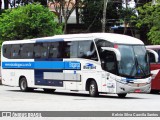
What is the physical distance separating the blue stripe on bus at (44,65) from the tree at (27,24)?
42.9 feet

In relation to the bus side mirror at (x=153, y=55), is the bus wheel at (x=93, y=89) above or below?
below

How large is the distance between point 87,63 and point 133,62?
2.49 meters

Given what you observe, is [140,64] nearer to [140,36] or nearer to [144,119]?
[144,119]

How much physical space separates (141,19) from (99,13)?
12.6 metres

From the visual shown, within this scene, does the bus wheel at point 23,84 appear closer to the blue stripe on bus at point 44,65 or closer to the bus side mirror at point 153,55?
the blue stripe on bus at point 44,65

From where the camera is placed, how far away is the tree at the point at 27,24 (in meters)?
46.7

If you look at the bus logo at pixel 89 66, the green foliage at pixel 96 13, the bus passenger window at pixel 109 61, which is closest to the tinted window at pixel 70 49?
the bus logo at pixel 89 66

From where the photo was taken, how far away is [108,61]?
26.0 m

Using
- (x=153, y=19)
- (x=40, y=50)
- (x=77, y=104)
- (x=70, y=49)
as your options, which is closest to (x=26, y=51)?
(x=40, y=50)

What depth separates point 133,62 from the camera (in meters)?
26.0

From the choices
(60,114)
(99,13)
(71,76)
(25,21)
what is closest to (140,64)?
(71,76)

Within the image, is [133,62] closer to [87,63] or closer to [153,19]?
[87,63]

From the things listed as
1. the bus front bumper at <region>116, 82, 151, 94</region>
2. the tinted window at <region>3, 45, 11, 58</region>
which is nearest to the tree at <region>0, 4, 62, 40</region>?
the tinted window at <region>3, 45, 11, 58</region>

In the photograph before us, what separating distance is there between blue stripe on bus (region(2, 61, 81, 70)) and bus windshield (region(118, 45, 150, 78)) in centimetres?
283
